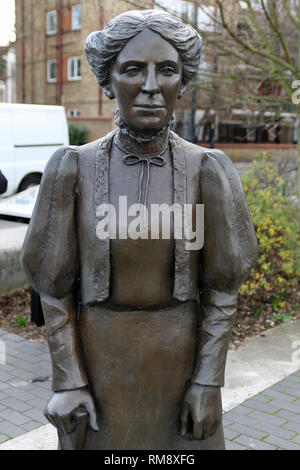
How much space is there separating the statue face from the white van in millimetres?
10670

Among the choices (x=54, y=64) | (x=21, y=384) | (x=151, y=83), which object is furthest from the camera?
(x=54, y=64)

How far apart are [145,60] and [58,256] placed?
2.48ft

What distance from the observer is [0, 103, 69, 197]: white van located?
12.2 metres

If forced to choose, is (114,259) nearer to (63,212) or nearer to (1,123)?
(63,212)

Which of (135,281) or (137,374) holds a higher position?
(135,281)

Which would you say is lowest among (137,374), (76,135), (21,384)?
(21,384)

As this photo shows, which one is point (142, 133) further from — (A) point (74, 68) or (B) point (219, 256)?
(A) point (74, 68)

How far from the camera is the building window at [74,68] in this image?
85.5 feet

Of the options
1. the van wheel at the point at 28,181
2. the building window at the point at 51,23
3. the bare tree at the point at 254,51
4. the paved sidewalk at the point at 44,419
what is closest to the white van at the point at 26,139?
the van wheel at the point at 28,181

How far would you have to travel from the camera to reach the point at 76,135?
2167 centimetres

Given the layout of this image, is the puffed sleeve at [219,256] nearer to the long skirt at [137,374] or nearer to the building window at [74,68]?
the long skirt at [137,374]

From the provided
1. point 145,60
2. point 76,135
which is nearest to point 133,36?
point 145,60

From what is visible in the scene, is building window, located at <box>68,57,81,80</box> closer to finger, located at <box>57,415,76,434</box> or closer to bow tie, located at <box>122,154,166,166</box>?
bow tie, located at <box>122,154,166,166</box>
